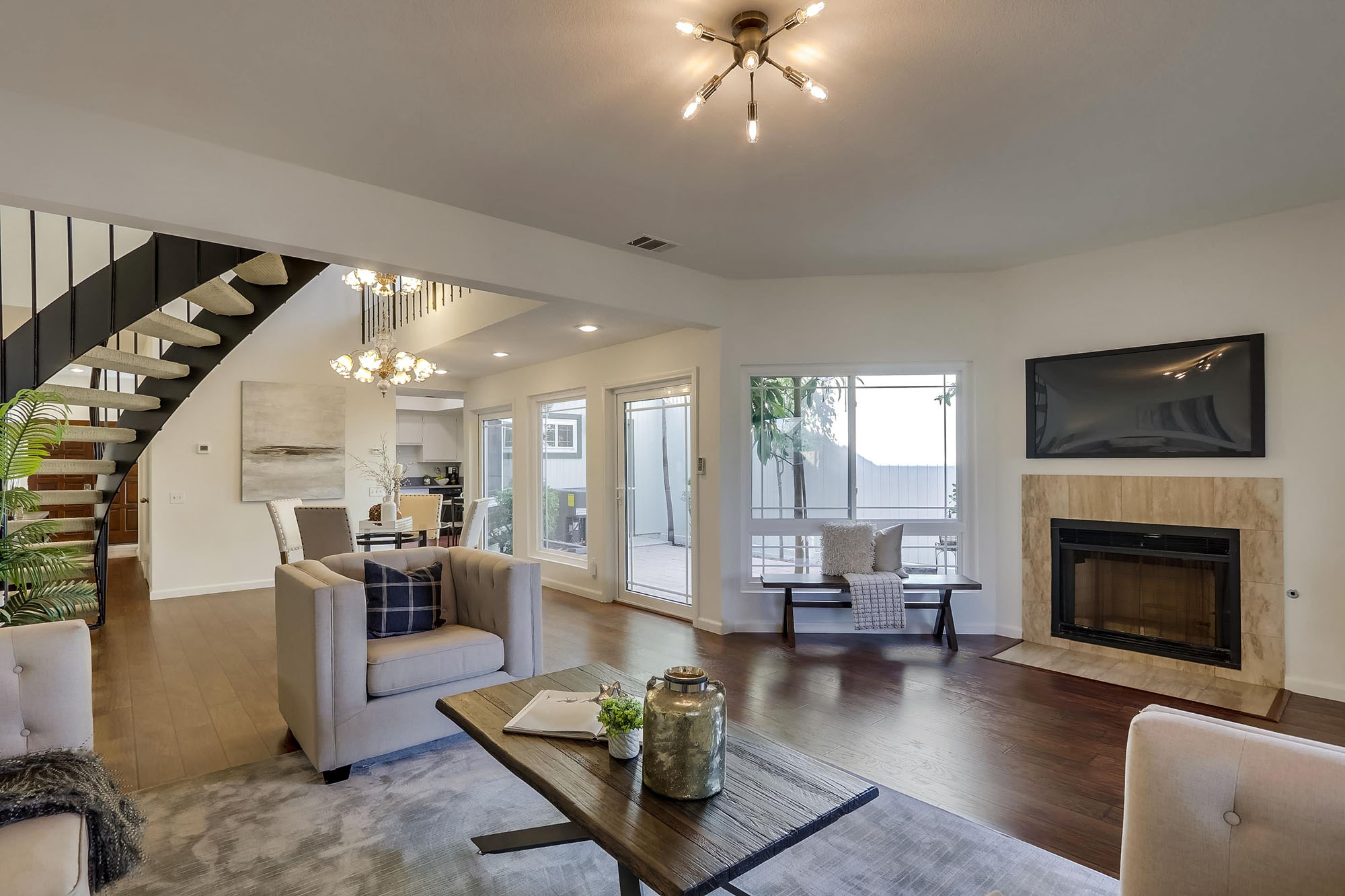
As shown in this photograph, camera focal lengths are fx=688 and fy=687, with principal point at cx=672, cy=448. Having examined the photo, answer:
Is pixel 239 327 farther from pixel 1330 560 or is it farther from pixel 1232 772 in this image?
pixel 1330 560

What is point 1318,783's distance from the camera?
111 cm

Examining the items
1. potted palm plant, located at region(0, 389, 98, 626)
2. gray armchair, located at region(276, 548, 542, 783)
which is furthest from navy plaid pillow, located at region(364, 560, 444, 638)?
potted palm plant, located at region(0, 389, 98, 626)

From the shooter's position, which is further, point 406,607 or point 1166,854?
point 406,607

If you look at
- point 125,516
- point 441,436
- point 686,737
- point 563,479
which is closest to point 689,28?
point 686,737

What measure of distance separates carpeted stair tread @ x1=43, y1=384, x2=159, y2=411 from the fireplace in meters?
6.11

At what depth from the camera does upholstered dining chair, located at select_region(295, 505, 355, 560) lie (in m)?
4.95

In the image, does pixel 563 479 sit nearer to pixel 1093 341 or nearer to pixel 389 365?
pixel 389 365

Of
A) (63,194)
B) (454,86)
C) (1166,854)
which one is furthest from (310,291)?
(1166,854)

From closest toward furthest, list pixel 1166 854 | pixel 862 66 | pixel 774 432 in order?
1. pixel 1166 854
2. pixel 862 66
3. pixel 774 432

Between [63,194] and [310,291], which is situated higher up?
[310,291]

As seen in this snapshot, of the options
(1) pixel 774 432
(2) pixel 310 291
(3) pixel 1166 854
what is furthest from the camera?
(2) pixel 310 291

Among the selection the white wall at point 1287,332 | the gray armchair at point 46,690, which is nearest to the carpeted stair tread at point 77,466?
the gray armchair at point 46,690

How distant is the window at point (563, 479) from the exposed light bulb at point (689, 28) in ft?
16.0

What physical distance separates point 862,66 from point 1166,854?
7.76ft
